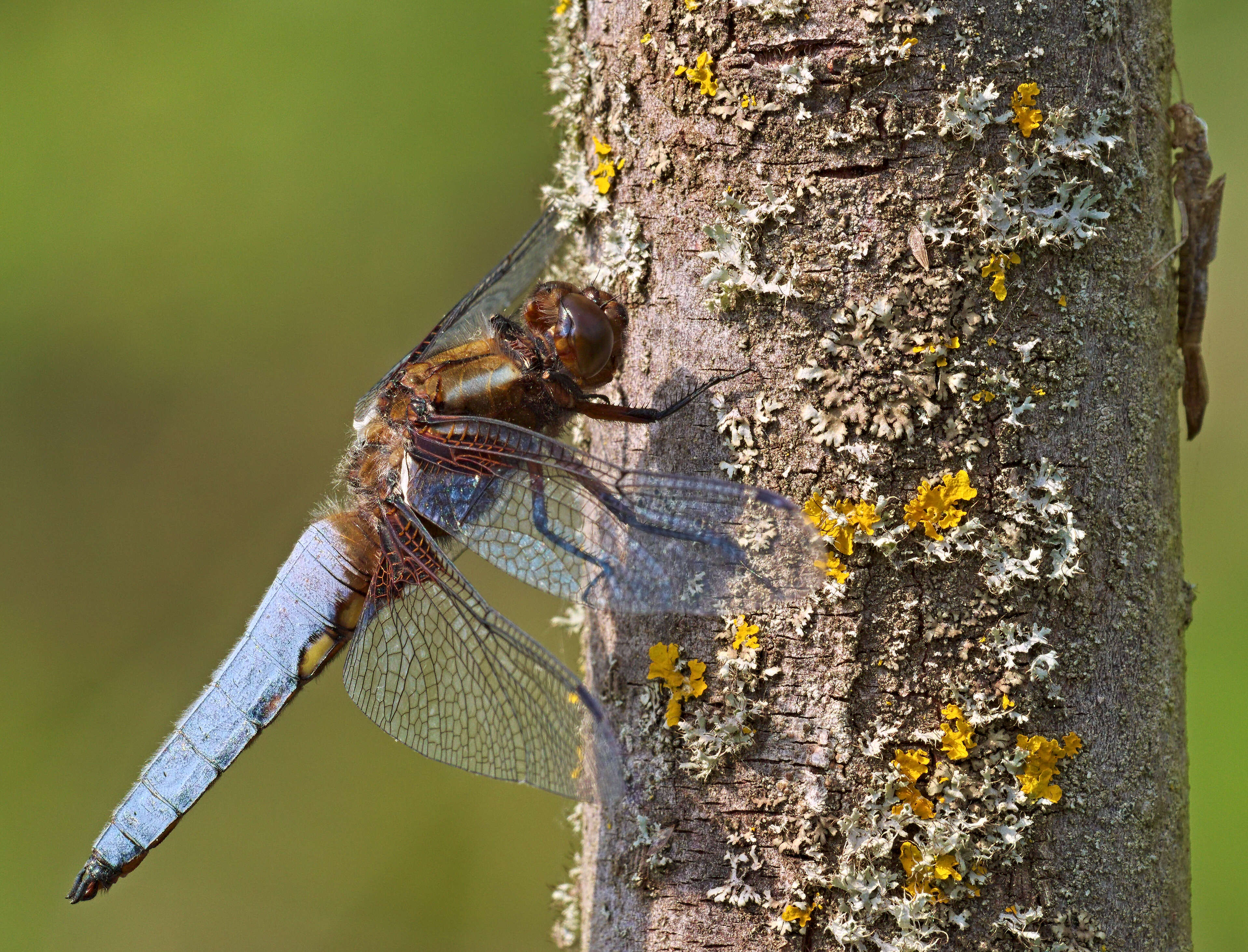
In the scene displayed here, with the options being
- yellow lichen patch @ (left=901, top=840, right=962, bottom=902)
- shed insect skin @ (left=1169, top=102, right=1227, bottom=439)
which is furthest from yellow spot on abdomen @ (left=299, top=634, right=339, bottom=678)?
shed insect skin @ (left=1169, top=102, right=1227, bottom=439)

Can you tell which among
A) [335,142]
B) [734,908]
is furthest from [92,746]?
[734,908]

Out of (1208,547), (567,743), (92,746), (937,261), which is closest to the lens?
(937,261)

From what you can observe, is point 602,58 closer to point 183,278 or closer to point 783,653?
point 783,653

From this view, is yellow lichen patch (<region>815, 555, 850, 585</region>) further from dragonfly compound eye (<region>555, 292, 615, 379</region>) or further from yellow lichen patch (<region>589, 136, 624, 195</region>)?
yellow lichen patch (<region>589, 136, 624, 195</region>)

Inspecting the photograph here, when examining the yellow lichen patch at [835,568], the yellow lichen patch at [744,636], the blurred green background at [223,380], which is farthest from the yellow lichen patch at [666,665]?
the blurred green background at [223,380]

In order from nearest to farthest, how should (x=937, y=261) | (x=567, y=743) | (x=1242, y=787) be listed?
(x=937, y=261) < (x=567, y=743) < (x=1242, y=787)

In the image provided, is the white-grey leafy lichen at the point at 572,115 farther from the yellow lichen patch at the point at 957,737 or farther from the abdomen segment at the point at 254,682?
the yellow lichen patch at the point at 957,737

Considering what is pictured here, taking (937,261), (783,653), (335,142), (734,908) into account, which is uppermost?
(335,142)

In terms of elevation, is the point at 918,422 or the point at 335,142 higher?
the point at 335,142
